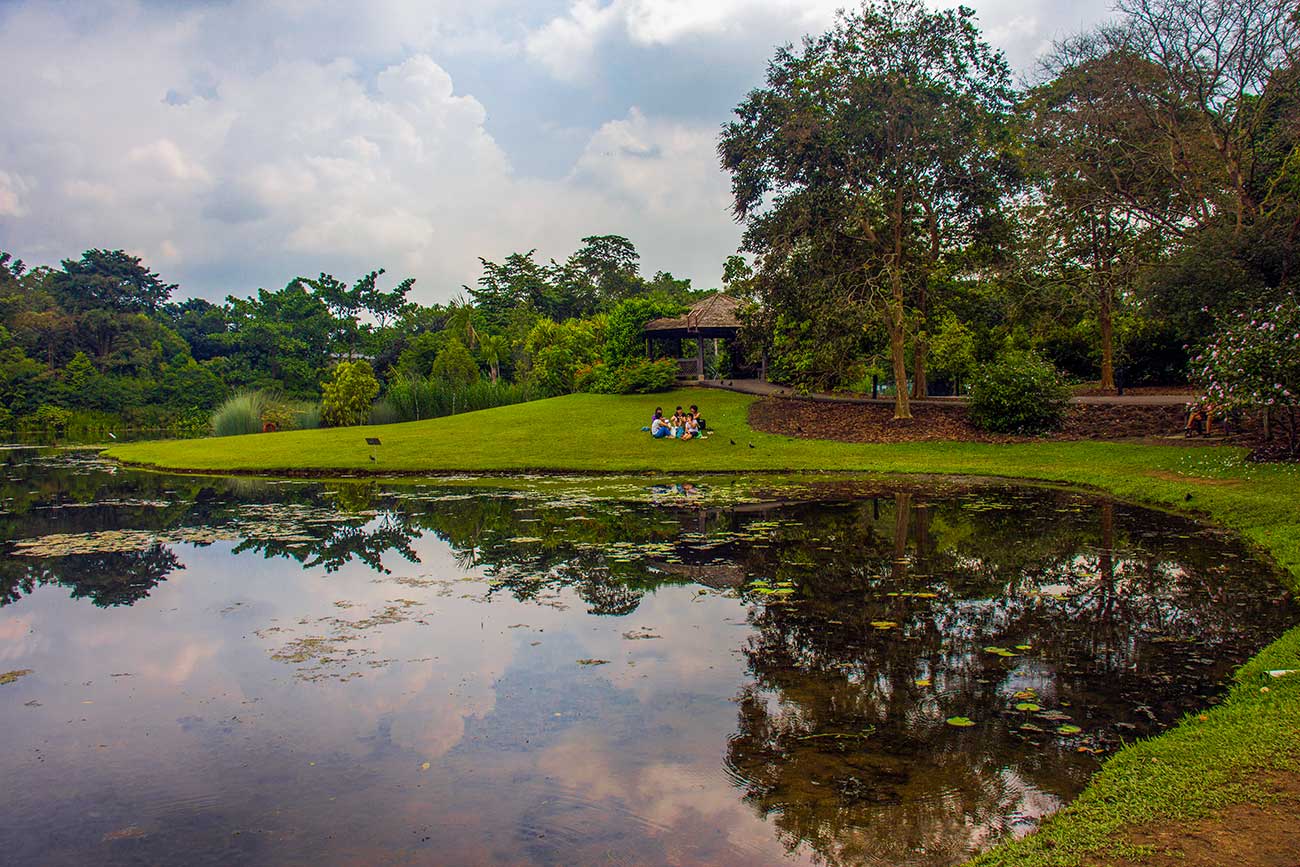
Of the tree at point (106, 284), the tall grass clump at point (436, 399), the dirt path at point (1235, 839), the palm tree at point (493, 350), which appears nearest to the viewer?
the dirt path at point (1235, 839)

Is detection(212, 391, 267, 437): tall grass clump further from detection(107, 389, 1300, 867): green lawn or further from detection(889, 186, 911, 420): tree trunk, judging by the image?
detection(889, 186, 911, 420): tree trunk

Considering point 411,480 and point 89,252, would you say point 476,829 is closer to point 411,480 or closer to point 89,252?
point 411,480

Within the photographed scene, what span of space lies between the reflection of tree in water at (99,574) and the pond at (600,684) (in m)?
0.06

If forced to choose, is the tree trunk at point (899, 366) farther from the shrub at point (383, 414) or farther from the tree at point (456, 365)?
the tree at point (456, 365)

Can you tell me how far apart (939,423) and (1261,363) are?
33.2 ft

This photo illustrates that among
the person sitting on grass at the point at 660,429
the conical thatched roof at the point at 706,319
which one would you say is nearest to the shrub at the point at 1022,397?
the person sitting on grass at the point at 660,429

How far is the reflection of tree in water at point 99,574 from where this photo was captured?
9117 millimetres

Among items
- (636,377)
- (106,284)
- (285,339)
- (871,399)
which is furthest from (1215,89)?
(106,284)

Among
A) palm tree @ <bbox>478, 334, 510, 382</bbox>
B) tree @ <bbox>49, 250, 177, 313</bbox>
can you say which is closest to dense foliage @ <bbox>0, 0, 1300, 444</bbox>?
palm tree @ <bbox>478, 334, 510, 382</bbox>

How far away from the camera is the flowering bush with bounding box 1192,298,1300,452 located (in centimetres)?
1477

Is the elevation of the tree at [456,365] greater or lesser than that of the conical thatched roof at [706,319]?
lesser

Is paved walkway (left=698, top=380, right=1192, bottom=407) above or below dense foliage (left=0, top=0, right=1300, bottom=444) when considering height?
below

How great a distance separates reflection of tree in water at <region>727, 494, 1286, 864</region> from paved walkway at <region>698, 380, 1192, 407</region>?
15.2 metres

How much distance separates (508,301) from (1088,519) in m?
57.5
